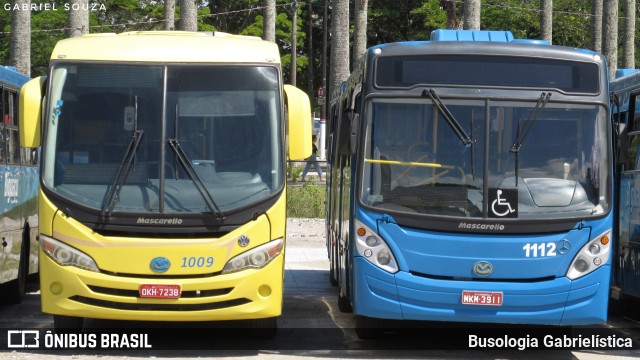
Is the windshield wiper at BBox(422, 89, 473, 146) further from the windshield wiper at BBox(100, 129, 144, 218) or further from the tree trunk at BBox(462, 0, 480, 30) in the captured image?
the tree trunk at BBox(462, 0, 480, 30)

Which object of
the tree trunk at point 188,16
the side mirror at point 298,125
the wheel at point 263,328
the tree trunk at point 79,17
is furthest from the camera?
the tree trunk at point 188,16

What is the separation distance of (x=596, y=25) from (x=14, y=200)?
113 ft

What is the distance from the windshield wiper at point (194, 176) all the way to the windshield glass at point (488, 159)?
4.58 feet

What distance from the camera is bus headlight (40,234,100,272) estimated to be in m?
11.7

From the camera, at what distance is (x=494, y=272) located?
1184 centimetres

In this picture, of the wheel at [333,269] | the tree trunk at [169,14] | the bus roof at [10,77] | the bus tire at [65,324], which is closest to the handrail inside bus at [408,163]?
the bus tire at [65,324]

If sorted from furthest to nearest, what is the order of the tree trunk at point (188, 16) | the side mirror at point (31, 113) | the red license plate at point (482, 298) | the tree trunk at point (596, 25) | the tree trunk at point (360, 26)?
the tree trunk at point (596, 25) < the tree trunk at point (360, 26) < the tree trunk at point (188, 16) < the side mirror at point (31, 113) < the red license plate at point (482, 298)

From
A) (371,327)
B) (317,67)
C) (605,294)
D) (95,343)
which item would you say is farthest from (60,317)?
(317,67)

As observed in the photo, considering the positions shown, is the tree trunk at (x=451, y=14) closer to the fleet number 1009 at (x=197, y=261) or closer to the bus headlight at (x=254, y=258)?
the bus headlight at (x=254, y=258)

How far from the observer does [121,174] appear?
11.9m

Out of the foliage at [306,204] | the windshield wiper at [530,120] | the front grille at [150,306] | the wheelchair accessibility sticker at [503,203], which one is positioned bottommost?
the foliage at [306,204]

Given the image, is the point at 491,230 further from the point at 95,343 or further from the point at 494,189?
the point at 95,343

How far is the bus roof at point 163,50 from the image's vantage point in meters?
12.3

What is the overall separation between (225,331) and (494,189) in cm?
344
